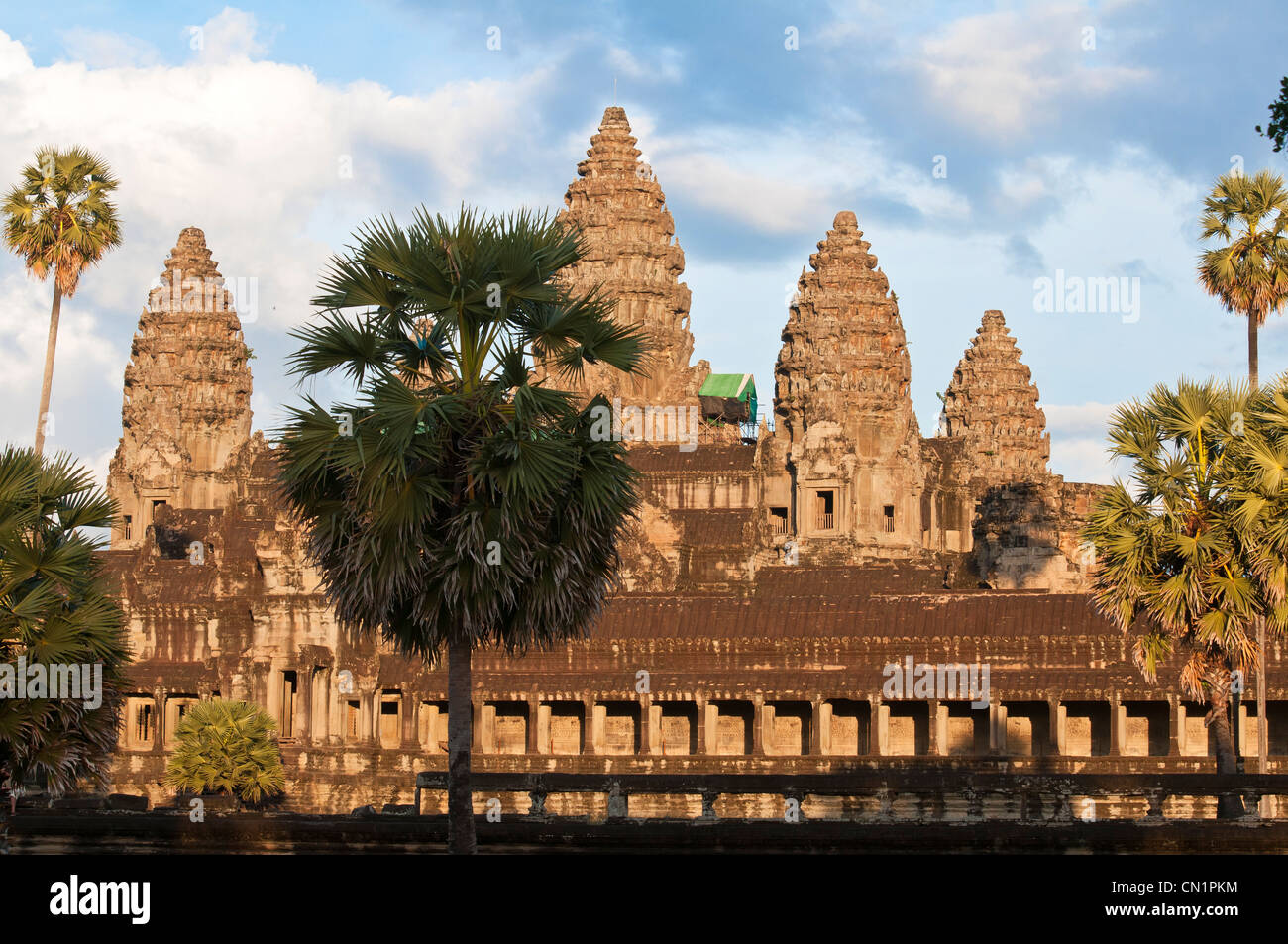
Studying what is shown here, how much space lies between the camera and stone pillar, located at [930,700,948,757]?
56.3 meters

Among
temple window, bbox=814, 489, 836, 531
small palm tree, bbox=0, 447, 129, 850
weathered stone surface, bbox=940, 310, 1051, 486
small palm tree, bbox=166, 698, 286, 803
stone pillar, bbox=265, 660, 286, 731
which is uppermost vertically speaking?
weathered stone surface, bbox=940, 310, 1051, 486

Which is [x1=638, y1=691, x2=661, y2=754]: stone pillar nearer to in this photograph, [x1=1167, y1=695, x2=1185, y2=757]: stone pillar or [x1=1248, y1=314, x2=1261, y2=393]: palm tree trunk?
[x1=1167, y1=695, x2=1185, y2=757]: stone pillar

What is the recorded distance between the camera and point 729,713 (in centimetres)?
6212

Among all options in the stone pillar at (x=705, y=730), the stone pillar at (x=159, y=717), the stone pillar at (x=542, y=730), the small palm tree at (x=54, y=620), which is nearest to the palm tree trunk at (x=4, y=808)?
the small palm tree at (x=54, y=620)

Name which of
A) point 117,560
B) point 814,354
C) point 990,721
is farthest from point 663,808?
point 117,560

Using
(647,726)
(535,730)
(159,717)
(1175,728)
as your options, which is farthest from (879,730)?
(159,717)

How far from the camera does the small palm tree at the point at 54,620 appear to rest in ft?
77.2

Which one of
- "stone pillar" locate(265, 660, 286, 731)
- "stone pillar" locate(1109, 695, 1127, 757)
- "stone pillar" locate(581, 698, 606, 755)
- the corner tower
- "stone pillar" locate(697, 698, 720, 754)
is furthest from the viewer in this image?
the corner tower

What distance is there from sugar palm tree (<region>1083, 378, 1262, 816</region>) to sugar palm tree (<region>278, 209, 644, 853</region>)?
12.1 metres

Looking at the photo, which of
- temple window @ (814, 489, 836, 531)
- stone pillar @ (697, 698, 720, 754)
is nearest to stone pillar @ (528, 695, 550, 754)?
A: stone pillar @ (697, 698, 720, 754)

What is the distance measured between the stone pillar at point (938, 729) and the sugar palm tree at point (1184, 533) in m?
22.7

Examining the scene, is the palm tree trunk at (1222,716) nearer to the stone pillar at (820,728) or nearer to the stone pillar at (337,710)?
the stone pillar at (820,728)

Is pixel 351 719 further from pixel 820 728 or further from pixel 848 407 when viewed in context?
pixel 848 407

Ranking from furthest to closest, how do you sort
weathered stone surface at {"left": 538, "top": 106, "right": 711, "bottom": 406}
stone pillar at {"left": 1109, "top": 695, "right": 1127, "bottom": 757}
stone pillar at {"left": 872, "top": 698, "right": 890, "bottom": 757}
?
weathered stone surface at {"left": 538, "top": 106, "right": 711, "bottom": 406}
stone pillar at {"left": 872, "top": 698, "right": 890, "bottom": 757}
stone pillar at {"left": 1109, "top": 695, "right": 1127, "bottom": 757}
